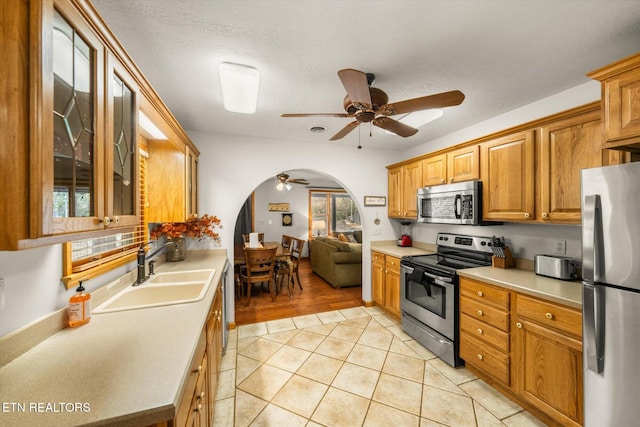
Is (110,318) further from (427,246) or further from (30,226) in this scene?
(427,246)

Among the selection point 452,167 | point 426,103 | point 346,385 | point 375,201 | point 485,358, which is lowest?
point 346,385

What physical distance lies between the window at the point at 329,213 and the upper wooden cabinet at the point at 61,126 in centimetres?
679

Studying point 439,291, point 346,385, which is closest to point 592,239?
point 439,291

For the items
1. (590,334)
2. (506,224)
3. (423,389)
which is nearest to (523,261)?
(506,224)

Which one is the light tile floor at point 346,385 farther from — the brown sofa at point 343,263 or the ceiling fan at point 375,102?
the ceiling fan at point 375,102

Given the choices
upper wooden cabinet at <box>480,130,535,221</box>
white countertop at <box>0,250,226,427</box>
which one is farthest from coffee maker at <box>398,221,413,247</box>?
white countertop at <box>0,250,226,427</box>

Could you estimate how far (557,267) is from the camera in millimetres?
1967

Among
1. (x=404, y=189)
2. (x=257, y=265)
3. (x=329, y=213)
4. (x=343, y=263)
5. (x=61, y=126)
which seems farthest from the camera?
(x=329, y=213)

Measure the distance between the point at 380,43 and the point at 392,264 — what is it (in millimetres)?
2542

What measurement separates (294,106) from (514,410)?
3.00m

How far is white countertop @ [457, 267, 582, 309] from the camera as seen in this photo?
162cm

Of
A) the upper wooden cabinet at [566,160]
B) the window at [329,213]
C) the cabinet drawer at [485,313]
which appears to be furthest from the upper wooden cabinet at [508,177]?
the window at [329,213]

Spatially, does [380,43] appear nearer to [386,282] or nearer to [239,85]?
[239,85]

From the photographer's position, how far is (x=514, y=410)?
186 cm
